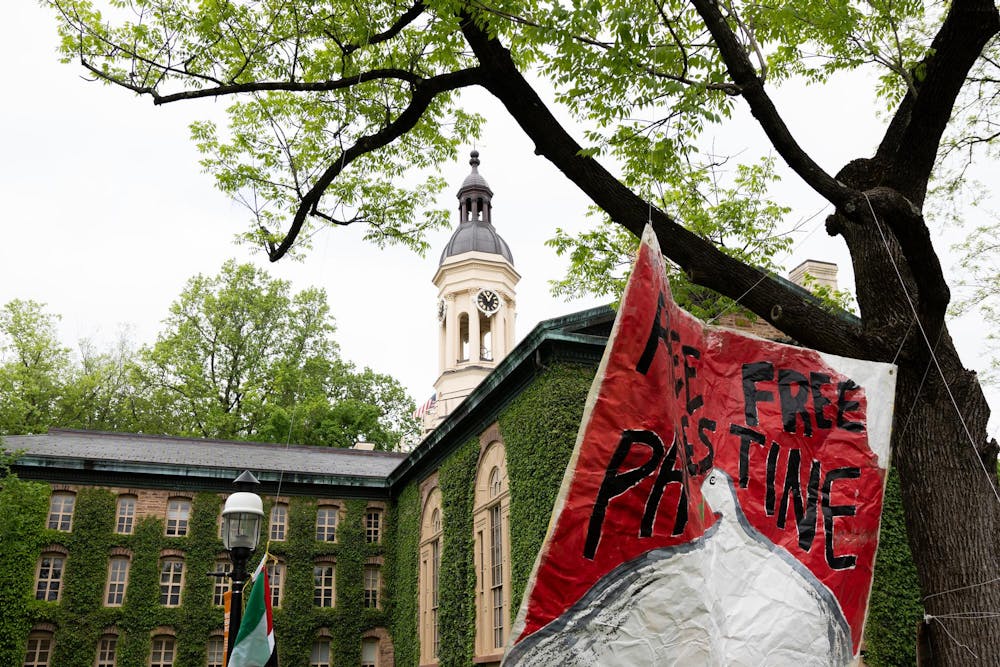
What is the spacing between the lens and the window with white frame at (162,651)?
80.4 feet

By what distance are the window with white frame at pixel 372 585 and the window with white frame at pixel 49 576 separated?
8577 millimetres

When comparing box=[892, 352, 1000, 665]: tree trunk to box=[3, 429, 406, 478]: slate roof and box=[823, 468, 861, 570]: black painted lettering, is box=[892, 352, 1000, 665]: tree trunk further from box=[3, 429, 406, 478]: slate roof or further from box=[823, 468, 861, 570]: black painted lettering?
box=[3, 429, 406, 478]: slate roof

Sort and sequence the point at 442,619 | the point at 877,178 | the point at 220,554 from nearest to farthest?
the point at 877,178
the point at 442,619
the point at 220,554

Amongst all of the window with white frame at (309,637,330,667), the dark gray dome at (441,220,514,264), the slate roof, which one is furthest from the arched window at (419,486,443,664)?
the dark gray dome at (441,220,514,264)

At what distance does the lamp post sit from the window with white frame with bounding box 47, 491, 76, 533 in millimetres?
17863

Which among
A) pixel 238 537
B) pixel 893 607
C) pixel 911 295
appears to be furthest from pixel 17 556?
pixel 911 295

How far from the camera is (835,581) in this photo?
14.0 feet

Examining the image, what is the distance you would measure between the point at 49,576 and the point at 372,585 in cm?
910

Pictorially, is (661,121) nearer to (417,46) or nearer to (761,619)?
(417,46)

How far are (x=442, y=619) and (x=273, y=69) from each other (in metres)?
14.9

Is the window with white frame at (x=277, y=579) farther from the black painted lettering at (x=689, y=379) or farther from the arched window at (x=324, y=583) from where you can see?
the black painted lettering at (x=689, y=379)

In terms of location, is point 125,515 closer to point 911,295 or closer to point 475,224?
point 475,224

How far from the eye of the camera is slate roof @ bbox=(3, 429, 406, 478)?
2616 centimetres

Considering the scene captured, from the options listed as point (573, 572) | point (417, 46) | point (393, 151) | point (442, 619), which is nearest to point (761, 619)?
point (573, 572)
